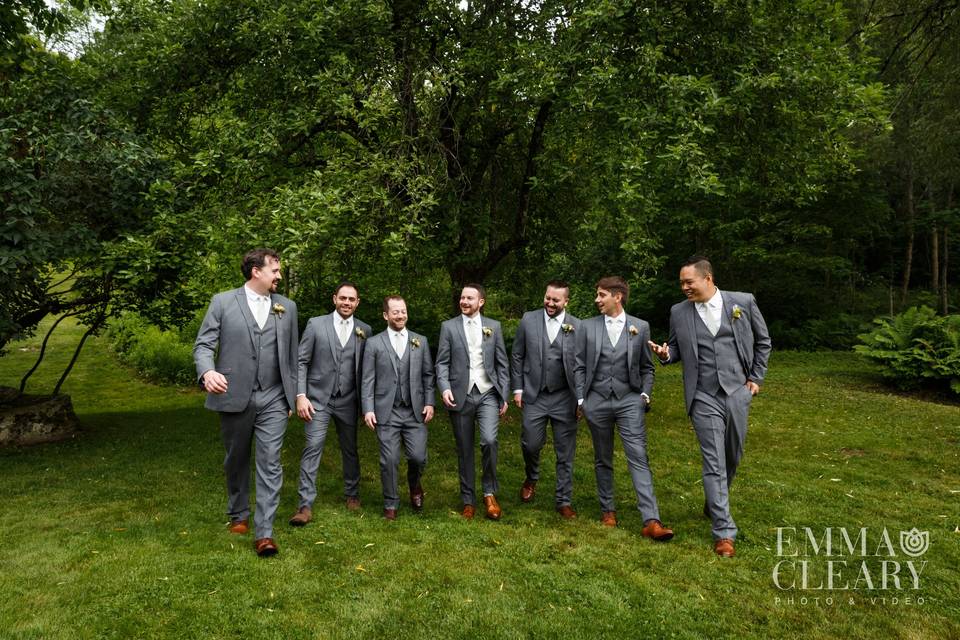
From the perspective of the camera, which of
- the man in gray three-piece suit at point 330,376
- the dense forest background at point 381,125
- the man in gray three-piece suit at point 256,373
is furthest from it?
the dense forest background at point 381,125

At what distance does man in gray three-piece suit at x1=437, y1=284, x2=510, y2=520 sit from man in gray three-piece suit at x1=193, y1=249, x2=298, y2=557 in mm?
1462

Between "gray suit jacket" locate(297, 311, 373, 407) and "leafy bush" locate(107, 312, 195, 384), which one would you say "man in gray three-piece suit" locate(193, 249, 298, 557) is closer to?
"gray suit jacket" locate(297, 311, 373, 407)

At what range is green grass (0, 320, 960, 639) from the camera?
12.0 feet

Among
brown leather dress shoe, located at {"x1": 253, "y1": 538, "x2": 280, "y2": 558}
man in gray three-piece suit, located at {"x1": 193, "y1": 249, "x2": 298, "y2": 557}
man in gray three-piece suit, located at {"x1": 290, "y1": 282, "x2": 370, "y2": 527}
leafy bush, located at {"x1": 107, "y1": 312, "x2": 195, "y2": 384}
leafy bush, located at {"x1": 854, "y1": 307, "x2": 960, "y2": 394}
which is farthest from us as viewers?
leafy bush, located at {"x1": 107, "y1": 312, "x2": 195, "y2": 384}

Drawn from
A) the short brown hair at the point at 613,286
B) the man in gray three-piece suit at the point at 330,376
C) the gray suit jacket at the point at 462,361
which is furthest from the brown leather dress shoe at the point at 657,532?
the man in gray three-piece suit at the point at 330,376

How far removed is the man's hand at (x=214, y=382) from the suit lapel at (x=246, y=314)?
1.70 ft

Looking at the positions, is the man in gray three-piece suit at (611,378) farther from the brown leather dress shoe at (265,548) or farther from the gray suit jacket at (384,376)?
the brown leather dress shoe at (265,548)

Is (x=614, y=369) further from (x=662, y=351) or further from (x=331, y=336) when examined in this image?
(x=331, y=336)

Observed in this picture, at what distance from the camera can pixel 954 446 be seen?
8.26m

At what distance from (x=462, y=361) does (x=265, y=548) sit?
2.30 metres

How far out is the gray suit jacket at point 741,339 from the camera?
5004 millimetres

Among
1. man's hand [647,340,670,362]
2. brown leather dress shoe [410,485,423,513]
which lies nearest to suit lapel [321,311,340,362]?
brown leather dress shoe [410,485,423,513]

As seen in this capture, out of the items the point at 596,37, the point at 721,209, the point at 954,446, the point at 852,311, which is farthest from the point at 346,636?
the point at 852,311

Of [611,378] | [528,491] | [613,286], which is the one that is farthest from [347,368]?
[613,286]
